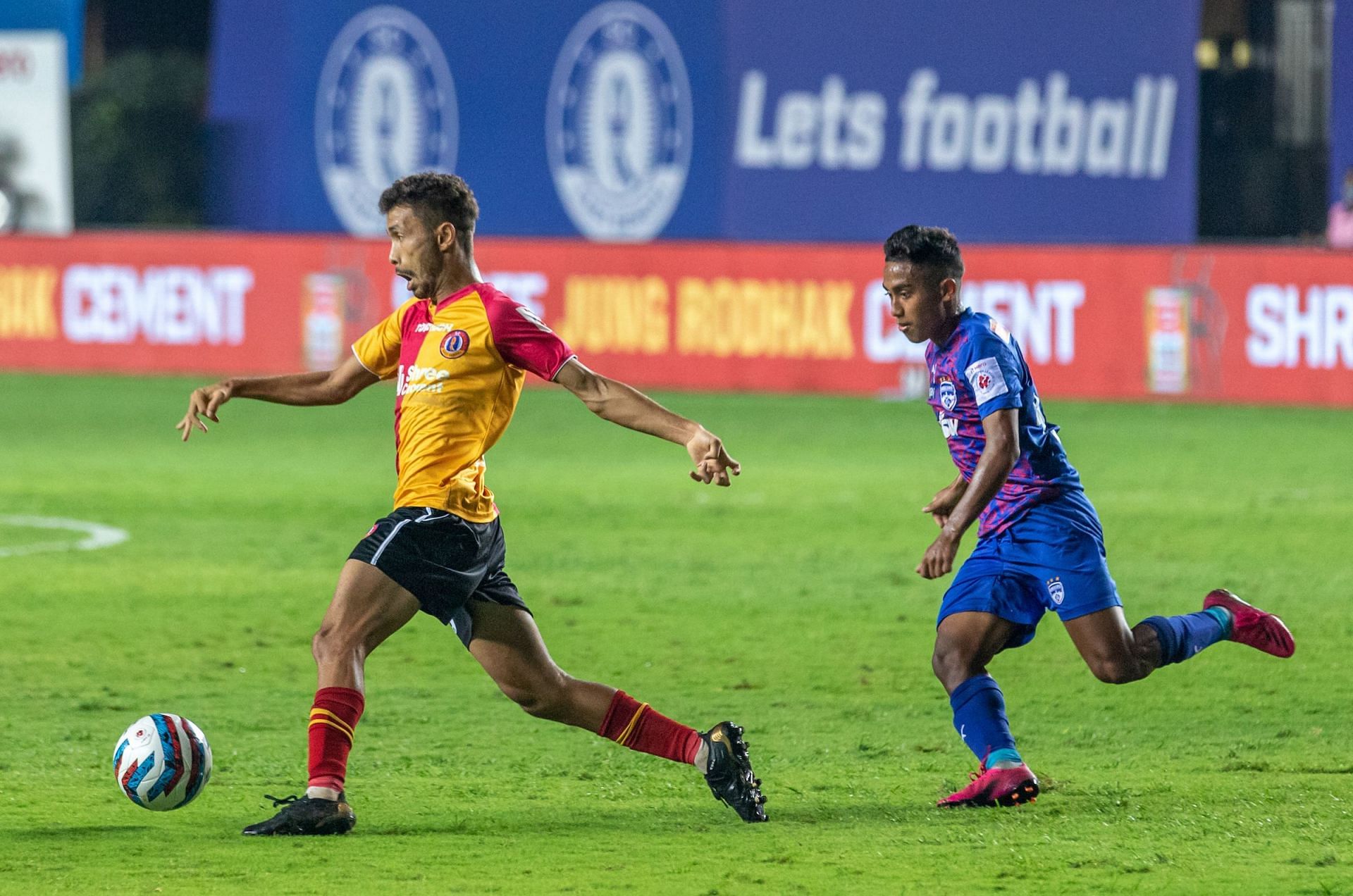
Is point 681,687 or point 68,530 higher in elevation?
point 68,530

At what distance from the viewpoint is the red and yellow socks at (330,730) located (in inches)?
245

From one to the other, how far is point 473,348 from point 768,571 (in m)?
6.05

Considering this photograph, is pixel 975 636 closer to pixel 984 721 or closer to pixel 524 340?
pixel 984 721

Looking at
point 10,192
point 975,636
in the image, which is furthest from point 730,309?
point 975,636

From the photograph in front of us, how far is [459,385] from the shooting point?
21.2ft

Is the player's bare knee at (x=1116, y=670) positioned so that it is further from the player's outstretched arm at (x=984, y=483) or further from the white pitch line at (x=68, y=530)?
the white pitch line at (x=68, y=530)

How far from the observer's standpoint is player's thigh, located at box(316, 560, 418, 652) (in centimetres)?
626

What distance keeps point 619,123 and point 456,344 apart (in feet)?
72.3

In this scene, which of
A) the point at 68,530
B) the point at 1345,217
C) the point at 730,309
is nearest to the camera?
the point at 68,530

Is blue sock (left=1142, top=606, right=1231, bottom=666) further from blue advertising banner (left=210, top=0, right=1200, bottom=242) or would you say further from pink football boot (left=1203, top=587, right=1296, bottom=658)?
blue advertising banner (left=210, top=0, right=1200, bottom=242)

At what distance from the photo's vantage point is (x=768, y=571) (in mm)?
12312

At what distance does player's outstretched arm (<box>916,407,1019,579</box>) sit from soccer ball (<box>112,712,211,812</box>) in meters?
2.22

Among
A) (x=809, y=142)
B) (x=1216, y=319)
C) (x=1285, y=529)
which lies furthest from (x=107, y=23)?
(x=1285, y=529)

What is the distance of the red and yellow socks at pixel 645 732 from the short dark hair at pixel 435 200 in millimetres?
1481
